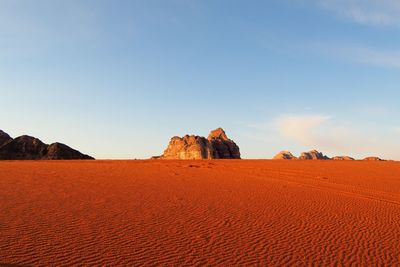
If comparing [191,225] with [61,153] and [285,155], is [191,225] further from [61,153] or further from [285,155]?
[285,155]

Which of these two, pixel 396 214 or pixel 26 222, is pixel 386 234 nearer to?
pixel 396 214

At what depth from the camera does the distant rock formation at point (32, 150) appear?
6156 cm

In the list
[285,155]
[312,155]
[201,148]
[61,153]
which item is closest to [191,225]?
[61,153]

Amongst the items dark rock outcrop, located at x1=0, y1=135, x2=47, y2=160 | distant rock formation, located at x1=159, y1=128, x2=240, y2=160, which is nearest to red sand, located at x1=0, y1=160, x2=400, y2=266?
dark rock outcrop, located at x1=0, y1=135, x2=47, y2=160

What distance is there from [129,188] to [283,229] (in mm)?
8635

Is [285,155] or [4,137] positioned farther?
[285,155]

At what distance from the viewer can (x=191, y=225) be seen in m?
10.2

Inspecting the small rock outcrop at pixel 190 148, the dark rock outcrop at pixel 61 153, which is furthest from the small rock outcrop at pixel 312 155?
the dark rock outcrop at pixel 61 153

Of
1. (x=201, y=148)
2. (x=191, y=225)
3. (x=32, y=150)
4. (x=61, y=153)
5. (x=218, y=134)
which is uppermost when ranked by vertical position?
(x=218, y=134)

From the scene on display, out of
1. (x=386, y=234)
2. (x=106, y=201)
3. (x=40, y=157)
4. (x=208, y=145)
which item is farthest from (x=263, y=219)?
(x=208, y=145)

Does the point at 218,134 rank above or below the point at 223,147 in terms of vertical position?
above

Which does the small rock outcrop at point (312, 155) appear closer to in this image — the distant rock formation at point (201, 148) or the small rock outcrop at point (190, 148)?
the distant rock formation at point (201, 148)

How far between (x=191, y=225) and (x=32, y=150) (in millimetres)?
60835

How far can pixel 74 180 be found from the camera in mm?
18906
